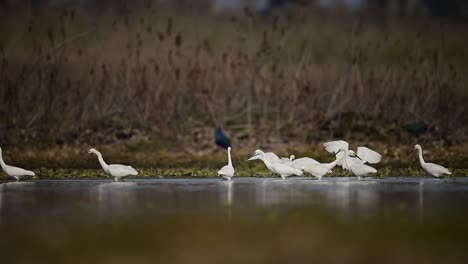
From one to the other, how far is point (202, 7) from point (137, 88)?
15.8ft

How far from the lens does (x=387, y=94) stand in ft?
83.1

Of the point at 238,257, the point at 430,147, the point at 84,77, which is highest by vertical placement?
the point at 84,77

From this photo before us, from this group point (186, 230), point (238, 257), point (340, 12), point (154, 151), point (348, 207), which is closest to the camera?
point (238, 257)

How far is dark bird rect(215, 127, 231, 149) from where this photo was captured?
75.0 ft

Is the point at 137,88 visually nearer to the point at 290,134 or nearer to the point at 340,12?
the point at 290,134

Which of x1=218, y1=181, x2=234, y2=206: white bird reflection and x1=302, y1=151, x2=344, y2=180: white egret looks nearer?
x1=218, y1=181, x2=234, y2=206: white bird reflection

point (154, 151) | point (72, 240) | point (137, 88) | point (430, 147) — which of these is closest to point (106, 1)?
point (137, 88)

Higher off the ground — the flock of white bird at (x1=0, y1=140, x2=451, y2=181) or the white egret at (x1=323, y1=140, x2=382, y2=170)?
the white egret at (x1=323, y1=140, x2=382, y2=170)

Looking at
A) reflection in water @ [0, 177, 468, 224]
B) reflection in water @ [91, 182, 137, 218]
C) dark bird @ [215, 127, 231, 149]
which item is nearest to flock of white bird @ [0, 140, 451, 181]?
reflection in water @ [0, 177, 468, 224]

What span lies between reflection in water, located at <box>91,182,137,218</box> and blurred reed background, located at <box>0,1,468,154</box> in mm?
6596

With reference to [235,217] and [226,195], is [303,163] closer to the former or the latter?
[226,195]

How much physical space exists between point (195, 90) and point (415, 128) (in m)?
5.28

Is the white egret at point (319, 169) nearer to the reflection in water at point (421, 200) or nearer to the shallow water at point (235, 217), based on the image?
the shallow water at point (235, 217)

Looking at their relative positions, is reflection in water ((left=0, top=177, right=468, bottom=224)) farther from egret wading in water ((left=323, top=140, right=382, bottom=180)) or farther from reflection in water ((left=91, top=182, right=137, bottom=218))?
egret wading in water ((left=323, top=140, right=382, bottom=180))
